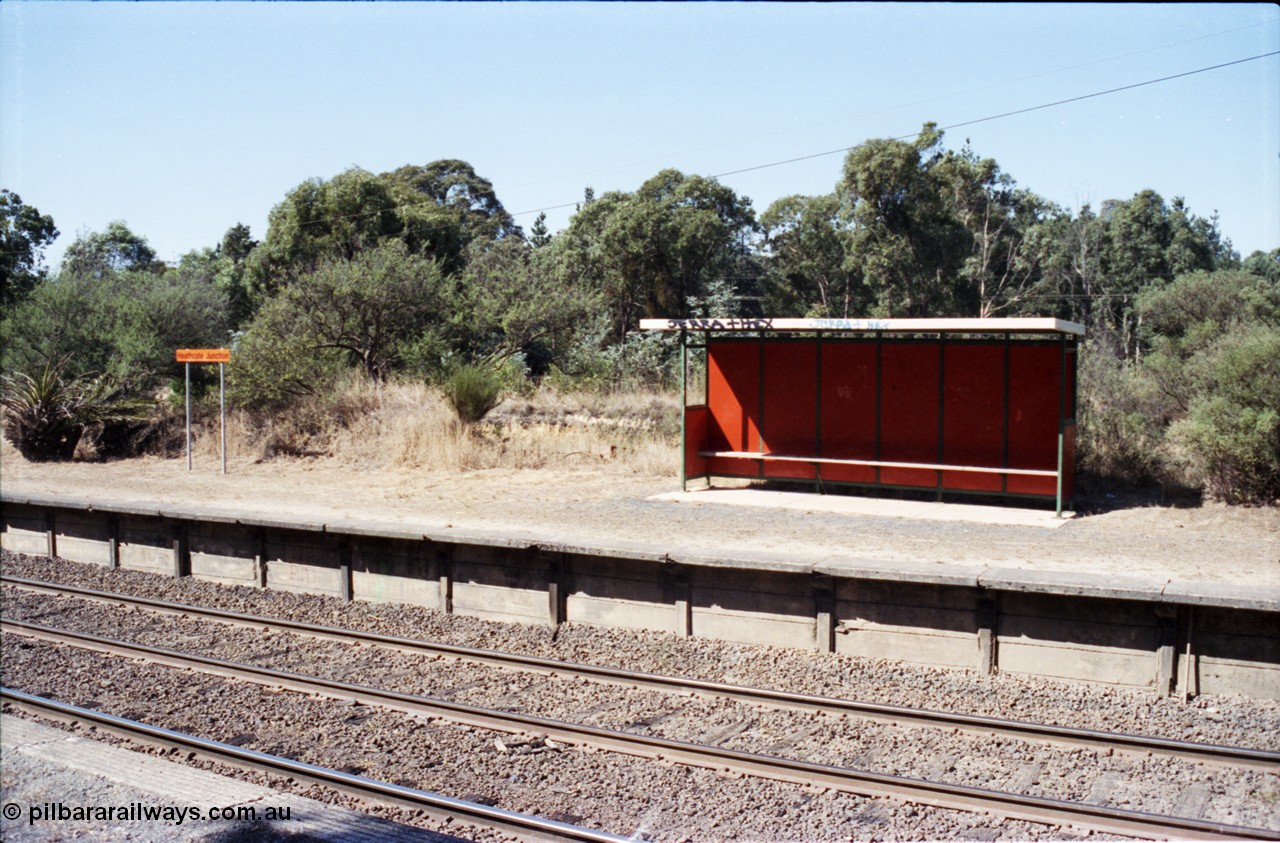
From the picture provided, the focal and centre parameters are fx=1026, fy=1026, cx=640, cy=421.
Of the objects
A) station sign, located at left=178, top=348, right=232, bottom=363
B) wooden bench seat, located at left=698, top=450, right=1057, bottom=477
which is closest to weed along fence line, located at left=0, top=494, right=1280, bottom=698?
wooden bench seat, located at left=698, top=450, right=1057, bottom=477

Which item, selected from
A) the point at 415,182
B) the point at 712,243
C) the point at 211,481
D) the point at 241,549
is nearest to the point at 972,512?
the point at 241,549

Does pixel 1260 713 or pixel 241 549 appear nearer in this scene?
pixel 1260 713

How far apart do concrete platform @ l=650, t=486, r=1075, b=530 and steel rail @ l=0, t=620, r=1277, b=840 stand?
704cm

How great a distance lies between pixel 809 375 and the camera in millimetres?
15648

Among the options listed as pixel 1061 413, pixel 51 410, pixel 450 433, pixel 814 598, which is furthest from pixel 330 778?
pixel 51 410

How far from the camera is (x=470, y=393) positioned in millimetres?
20547

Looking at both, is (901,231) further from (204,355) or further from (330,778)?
(330,778)

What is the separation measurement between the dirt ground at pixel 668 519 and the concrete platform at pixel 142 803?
4.90 meters

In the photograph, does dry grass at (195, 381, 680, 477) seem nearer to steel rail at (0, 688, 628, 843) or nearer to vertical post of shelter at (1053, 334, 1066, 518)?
vertical post of shelter at (1053, 334, 1066, 518)

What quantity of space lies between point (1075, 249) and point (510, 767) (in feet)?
118

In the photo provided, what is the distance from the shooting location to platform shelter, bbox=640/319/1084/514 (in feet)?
45.0

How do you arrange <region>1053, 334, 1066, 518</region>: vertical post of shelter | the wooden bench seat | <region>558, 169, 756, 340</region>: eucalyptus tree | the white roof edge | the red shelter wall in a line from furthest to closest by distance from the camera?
1. <region>558, 169, 756, 340</region>: eucalyptus tree
2. the red shelter wall
3. the wooden bench seat
4. <region>1053, 334, 1066, 518</region>: vertical post of shelter
5. the white roof edge

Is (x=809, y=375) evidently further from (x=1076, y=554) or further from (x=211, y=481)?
(x=211, y=481)

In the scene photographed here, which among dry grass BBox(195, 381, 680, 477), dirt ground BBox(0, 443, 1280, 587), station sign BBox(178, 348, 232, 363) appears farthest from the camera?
dry grass BBox(195, 381, 680, 477)
